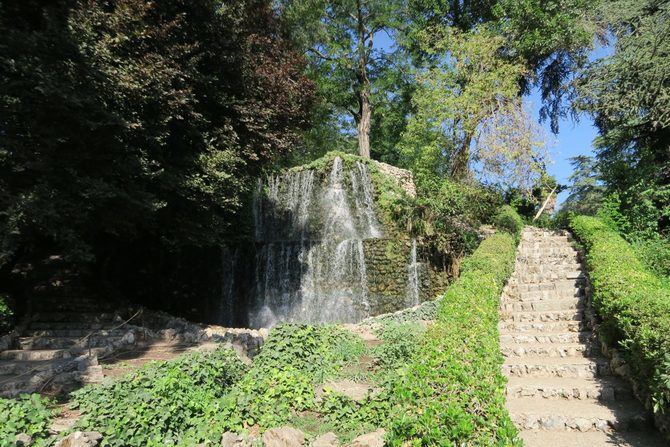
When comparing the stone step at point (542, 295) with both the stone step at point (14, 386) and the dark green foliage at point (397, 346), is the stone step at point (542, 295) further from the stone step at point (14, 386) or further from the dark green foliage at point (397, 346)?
the stone step at point (14, 386)

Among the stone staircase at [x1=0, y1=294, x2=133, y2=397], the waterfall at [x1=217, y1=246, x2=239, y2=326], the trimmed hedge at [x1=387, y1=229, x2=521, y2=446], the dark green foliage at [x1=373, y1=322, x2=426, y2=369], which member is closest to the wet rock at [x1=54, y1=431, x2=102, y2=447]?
the stone staircase at [x1=0, y1=294, x2=133, y2=397]

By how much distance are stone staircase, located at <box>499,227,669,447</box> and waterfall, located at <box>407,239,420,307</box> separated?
11.7ft

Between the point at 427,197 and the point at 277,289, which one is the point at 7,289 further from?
the point at 427,197

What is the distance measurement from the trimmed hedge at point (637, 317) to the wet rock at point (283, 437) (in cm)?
346

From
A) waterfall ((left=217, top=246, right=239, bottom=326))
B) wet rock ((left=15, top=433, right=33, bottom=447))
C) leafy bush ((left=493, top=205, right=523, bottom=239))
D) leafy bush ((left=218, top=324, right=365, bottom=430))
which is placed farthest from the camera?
waterfall ((left=217, top=246, right=239, bottom=326))

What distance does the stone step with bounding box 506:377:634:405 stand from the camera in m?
4.88

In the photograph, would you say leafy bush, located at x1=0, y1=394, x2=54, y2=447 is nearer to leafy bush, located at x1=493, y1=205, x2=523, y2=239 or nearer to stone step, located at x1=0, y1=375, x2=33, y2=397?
stone step, located at x1=0, y1=375, x2=33, y2=397

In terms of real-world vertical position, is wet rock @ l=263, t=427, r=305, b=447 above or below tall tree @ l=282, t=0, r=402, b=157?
below

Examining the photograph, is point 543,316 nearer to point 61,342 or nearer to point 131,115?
point 131,115

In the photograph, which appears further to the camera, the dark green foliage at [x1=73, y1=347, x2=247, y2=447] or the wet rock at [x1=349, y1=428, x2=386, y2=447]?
the dark green foliage at [x1=73, y1=347, x2=247, y2=447]

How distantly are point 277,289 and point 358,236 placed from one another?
3.59m

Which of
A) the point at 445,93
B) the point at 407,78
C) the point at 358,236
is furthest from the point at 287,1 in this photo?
the point at 358,236

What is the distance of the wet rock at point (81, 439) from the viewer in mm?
3865

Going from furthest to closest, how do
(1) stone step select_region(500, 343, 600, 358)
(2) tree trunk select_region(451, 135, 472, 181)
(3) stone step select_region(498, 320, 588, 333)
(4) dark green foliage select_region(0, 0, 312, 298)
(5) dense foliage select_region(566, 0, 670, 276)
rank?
(2) tree trunk select_region(451, 135, 472, 181) < (5) dense foliage select_region(566, 0, 670, 276) < (4) dark green foliage select_region(0, 0, 312, 298) < (3) stone step select_region(498, 320, 588, 333) < (1) stone step select_region(500, 343, 600, 358)
